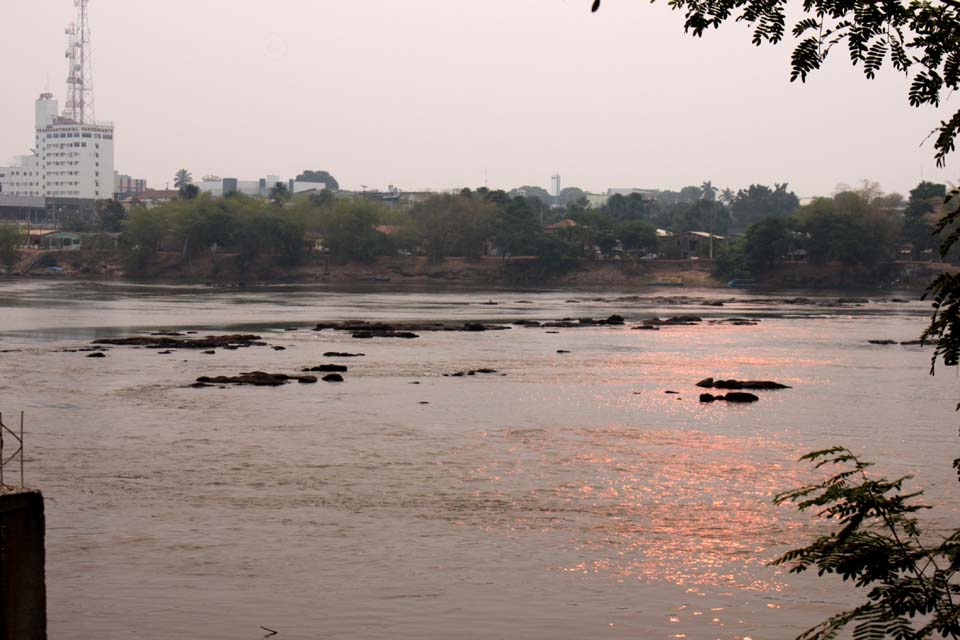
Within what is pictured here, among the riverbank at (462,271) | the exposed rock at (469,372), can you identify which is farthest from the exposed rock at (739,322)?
the riverbank at (462,271)

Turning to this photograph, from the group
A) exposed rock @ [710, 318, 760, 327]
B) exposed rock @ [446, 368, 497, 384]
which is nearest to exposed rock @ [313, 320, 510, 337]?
exposed rock @ [710, 318, 760, 327]

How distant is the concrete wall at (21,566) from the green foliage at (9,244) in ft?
538

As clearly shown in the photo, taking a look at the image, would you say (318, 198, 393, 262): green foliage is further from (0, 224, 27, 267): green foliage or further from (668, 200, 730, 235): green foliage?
(668, 200, 730, 235): green foliage

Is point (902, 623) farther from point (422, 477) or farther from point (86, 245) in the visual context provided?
point (86, 245)

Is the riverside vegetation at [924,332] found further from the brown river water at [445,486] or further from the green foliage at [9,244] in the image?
the green foliage at [9,244]

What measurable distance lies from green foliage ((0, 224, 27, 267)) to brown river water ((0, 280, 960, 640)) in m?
118

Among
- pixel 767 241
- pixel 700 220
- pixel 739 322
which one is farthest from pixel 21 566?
pixel 700 220

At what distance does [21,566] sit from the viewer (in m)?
12.5

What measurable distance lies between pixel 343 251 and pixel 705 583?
462ft

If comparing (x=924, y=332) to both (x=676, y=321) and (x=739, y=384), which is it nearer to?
(x=739, y=384)

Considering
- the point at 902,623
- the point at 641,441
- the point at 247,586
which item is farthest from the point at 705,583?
the point at 641,441

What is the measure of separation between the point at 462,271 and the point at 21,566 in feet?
462

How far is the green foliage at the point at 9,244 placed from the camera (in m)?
165

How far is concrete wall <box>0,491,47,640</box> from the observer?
40.7ft
